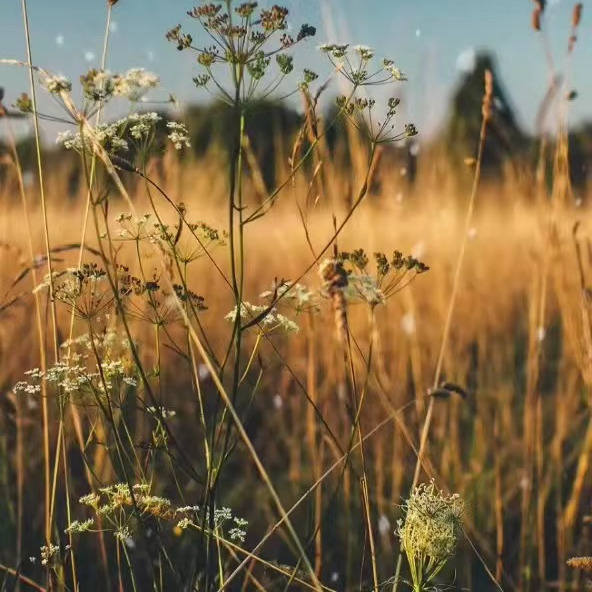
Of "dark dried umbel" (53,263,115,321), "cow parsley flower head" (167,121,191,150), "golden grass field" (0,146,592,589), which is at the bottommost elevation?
"golden grass field" (0,146,592,589)

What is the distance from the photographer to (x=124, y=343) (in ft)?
3.45

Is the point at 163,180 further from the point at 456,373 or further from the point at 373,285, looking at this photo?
the point at 373,285

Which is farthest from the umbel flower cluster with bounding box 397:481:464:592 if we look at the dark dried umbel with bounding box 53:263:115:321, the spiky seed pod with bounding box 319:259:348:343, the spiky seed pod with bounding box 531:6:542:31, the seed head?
the spiky seed pod with bounding box 531:6:542:31

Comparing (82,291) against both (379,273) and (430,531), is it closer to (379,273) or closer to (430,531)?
(379,273)

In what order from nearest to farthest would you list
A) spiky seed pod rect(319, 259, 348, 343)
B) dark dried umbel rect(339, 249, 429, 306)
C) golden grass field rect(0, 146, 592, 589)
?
spiky seed pod rect(319, 259, 348, 343) → dark dried umbel rect(339, 249, 429, 306) → golden grass field rect(0, 146, 592, 589)

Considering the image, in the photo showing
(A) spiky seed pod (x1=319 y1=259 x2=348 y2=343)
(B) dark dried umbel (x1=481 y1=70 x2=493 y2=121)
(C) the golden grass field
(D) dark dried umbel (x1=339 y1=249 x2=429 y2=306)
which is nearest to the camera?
(A) spiky seed pod (x1=319 y1=259 x2=348 y2=343)

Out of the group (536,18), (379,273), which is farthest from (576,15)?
(379,273)

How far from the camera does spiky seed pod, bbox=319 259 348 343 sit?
34.5 inches

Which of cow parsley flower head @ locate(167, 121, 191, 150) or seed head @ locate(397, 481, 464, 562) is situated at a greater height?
cow parsley flower head @ locate(167, 121, 191, 150)

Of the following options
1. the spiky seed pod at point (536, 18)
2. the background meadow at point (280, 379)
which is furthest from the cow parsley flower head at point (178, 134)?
the spiky seed pod at point (536, 18)

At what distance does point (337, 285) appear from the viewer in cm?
89

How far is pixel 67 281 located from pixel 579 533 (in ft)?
4.18

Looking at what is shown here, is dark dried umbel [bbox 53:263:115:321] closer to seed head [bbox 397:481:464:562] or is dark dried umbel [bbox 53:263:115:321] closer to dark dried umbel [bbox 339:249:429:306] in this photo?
dark dried umbel [bbox 339:249:429:306]

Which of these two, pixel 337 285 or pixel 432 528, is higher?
pixel 337 285
